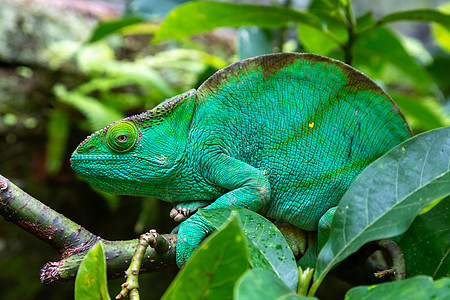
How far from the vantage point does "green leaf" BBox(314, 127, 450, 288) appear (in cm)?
75

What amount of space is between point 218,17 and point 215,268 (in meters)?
1.10

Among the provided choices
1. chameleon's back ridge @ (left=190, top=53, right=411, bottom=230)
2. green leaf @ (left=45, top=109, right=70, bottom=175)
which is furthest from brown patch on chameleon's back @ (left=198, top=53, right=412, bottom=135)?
green leaf @ (left=45, top=109, right=70, bottom=175)

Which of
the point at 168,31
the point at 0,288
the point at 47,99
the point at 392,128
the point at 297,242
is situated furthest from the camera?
the point at 0,288

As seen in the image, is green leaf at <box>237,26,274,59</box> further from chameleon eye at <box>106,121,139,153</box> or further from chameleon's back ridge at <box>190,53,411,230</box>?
chameleon eye at <box>106,121,139,153</box>

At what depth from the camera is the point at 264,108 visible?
3.68 feet

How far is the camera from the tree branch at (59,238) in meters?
0.89

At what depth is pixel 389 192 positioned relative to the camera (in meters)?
0.78

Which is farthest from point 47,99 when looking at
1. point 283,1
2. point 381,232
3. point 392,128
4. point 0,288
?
point 381,232

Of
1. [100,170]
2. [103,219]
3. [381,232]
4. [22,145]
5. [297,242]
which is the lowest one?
[103,219]

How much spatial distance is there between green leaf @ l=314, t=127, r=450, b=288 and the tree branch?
0.38 m

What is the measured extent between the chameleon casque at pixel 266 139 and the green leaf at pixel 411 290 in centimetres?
42

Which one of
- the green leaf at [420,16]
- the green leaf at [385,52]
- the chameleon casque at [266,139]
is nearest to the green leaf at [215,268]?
the chameleon casque at [266,139]

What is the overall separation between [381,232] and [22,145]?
10.7 feet

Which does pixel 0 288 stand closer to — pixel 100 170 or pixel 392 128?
pixel 100 170
